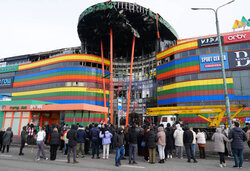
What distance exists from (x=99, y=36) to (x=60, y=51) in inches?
717

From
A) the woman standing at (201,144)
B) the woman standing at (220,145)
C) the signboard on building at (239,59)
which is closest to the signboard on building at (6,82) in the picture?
the woman standing at (201,144)

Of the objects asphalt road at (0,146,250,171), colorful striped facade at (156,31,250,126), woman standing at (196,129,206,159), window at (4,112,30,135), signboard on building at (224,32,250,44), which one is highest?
signboard on building at (224,32,250,44)

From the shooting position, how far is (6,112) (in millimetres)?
21391

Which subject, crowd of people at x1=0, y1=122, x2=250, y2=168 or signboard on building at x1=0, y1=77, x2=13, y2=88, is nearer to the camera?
crowd of people at x1=0, y1=122, x2=250, y2=168

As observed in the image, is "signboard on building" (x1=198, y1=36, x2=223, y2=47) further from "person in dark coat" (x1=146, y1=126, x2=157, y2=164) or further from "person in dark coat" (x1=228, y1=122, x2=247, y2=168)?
"person in dark coat" (x1=146, y1=126, x2=157, y2=164)

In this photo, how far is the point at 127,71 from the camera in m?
50.0

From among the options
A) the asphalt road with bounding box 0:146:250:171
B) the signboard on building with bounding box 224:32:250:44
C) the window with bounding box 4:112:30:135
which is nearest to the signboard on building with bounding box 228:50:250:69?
the signboard on building with bounding box 224:32:250:44

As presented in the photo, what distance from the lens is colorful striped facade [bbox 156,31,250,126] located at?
31734 mm

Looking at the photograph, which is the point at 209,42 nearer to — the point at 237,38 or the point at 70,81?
the point at 237,38

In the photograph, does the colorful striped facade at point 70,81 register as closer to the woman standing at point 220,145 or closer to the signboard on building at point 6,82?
the signboard on building at point 6,82

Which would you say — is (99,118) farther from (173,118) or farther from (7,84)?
(7,84)

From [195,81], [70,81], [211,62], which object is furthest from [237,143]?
[70,81]

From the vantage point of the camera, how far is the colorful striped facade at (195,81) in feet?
104

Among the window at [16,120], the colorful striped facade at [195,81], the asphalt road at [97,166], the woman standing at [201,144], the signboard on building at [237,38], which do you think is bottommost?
the asphalt road at [97,166]
